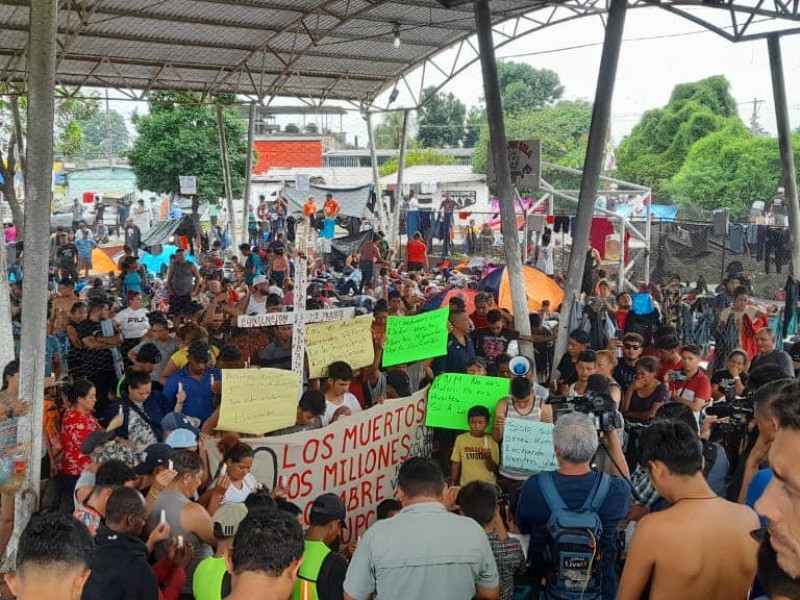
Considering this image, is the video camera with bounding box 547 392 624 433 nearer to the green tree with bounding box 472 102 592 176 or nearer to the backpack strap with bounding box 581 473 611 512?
the backpack strap with bounding box 581 473 611 512

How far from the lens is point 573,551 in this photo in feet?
12.5

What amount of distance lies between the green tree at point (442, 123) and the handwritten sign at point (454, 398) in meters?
73.2

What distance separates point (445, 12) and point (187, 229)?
425 inches

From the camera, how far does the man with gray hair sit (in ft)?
12.6

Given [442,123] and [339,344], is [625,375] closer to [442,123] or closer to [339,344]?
[339,344]

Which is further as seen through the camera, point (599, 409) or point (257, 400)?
point (257, 400)

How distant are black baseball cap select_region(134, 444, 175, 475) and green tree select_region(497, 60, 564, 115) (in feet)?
260

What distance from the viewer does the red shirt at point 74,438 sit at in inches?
230

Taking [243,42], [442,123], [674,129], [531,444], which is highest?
[442,123]

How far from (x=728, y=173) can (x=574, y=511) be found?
35.8 meters

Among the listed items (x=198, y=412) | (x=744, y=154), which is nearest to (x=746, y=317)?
(x=198, y=412)

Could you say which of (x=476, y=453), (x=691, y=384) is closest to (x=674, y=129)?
(x=691, y=384)

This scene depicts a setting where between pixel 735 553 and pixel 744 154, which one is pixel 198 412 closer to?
pixel 735 553

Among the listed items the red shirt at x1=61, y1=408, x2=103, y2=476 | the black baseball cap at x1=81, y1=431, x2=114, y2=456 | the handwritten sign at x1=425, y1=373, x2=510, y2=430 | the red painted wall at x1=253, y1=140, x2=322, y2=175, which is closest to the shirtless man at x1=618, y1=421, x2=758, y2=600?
the handwritten sign at x1=425, y1=373, x2=510, y2=430
